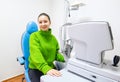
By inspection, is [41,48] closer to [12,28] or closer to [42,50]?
[42,50]

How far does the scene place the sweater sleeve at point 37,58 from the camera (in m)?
1.14

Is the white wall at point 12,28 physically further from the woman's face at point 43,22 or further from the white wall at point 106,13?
the woman's face at point 43,22

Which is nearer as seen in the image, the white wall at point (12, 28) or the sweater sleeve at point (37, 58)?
the sweater sleeve at point (37, 58)

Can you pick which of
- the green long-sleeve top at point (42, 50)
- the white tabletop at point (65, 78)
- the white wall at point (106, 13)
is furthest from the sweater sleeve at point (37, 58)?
the white wall at point (106, 13)

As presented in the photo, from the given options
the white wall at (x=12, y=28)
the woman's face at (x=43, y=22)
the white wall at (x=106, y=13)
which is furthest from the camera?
the white wall at (x=12, y=28)

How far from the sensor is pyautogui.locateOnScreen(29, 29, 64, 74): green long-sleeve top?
118 centimetres

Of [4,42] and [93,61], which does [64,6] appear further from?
[93,61]

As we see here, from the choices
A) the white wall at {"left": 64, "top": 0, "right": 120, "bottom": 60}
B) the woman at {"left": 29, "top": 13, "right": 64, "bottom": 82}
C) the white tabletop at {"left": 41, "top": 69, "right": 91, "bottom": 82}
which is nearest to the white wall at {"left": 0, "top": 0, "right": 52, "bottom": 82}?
the white wall at {"left": 64, "top": 0, "right": 120, "bottom": 60}

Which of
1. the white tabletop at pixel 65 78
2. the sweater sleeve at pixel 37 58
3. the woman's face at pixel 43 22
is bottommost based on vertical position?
the white tabletop at pixel 65 78

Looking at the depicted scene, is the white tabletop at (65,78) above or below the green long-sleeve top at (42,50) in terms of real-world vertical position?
below

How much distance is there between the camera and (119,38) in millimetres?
1787

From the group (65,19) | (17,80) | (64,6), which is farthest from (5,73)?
(64,6)

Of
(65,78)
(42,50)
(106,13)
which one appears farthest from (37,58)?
(106,13)

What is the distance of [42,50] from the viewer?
1.30 metres
